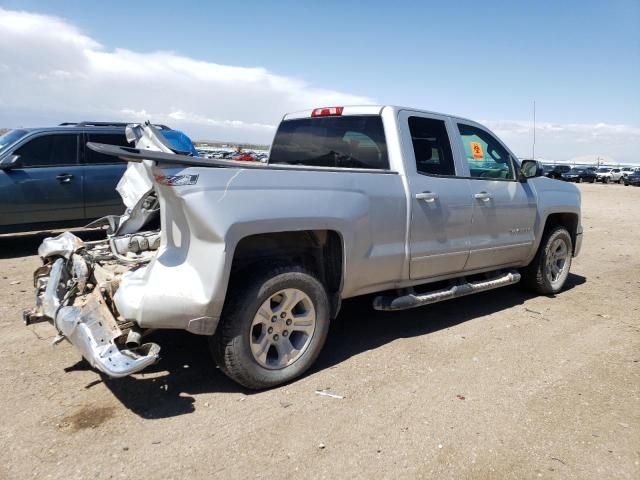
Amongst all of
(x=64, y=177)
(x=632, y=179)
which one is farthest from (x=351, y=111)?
(x=632, y=179)

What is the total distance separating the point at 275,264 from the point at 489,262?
263cm

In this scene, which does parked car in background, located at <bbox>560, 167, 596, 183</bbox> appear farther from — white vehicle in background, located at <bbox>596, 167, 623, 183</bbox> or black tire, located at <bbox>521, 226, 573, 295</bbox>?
black tire, located at <bbox>521, 226, 573, 295</bbox>

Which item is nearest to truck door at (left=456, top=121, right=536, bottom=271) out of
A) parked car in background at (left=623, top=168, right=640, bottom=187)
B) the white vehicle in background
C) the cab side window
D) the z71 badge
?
the cab side window

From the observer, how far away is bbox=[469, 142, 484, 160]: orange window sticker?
5.18 m

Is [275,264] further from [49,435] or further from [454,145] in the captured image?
[454,145]

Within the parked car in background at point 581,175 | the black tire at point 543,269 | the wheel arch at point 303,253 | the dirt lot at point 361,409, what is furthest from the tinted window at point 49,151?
the parked car in background at point 581,175

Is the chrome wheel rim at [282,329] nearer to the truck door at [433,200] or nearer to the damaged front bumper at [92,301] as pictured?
the damaged front bumper at [92,301]

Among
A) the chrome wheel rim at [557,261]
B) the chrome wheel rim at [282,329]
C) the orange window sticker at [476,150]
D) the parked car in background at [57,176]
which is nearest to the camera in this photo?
the chrome wheel rim at [282,329]

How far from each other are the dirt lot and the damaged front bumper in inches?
16.5

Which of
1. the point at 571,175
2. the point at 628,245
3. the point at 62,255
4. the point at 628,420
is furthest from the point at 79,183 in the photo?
the point at 571,175

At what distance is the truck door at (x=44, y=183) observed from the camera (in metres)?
7.68

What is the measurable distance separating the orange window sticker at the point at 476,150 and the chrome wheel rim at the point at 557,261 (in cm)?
167

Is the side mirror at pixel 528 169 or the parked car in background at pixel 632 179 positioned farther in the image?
the parked car in background at pixel 632 179

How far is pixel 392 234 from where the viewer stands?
13.8ft
